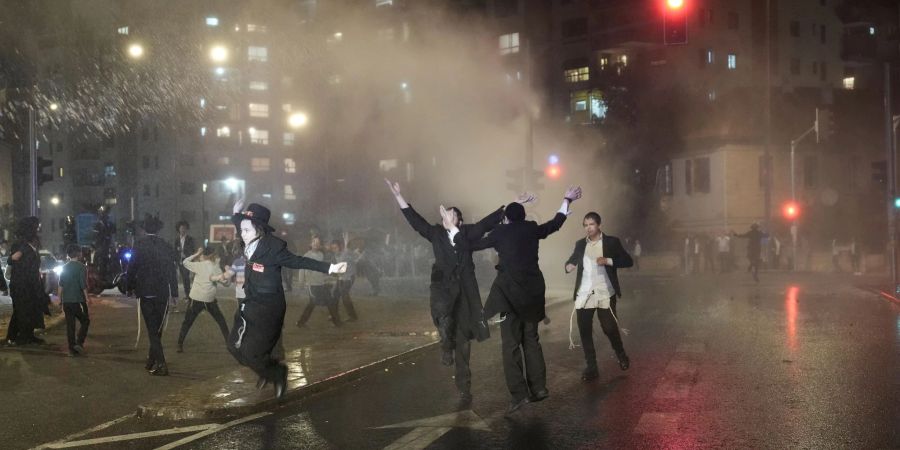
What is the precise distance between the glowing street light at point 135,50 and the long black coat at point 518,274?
1000 centimetres

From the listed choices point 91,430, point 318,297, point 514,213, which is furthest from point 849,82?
point 91,430

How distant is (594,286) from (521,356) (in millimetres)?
2025

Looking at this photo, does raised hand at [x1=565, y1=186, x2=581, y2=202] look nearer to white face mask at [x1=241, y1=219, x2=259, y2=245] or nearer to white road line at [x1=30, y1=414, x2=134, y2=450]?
white face mask at [x1=241, y1=219, x2=259, y2=245]

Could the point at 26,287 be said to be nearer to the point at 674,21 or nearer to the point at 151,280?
the point at 151,280

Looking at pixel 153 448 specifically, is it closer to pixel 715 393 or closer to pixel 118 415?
pixel 118 415

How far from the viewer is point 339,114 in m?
49.5

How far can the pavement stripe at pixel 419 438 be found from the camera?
250 inches

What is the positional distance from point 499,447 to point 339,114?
4434 cm

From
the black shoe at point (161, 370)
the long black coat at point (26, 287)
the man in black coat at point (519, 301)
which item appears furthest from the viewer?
the long black coat at point (26, 287)

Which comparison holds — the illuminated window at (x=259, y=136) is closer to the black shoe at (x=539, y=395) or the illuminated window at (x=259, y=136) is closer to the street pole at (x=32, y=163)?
the street pole at (x=32, y=163)

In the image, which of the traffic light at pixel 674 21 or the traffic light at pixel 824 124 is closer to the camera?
the traffic light at pixel 674 21


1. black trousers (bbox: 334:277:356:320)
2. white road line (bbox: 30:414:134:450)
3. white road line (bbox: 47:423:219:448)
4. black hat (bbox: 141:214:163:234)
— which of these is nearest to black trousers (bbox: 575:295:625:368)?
white road line (bbox: 47:423:219:448)

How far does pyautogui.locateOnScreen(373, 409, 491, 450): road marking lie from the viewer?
643 cm

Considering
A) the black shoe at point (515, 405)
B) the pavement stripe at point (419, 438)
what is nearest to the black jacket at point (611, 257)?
the black shoe at point (515, 405)
